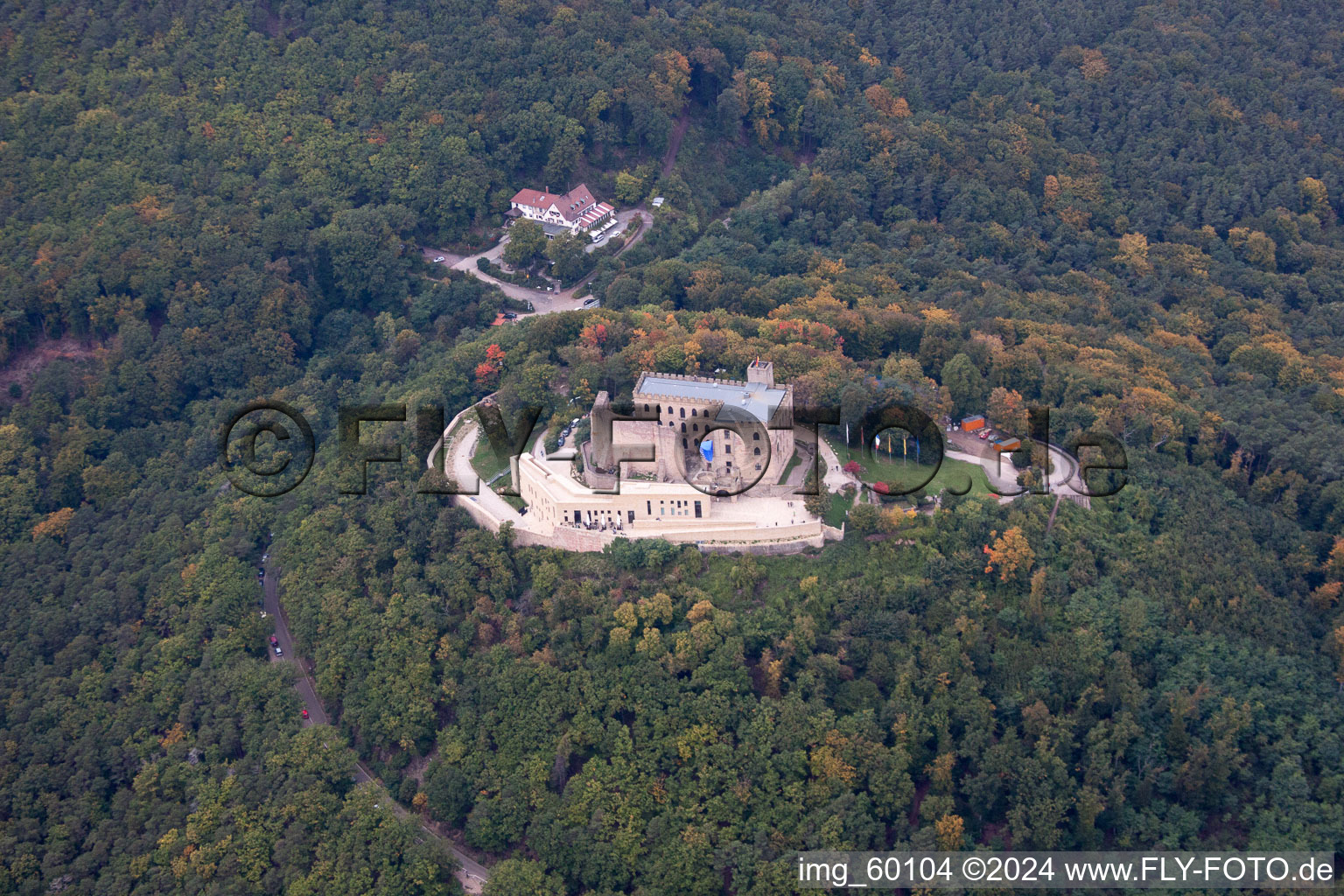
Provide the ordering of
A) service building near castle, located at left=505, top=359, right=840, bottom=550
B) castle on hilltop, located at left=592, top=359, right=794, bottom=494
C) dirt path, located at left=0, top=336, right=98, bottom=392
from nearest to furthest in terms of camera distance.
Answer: service building near castle, located at left=505, top=359, right=840, bottom=550 < castle on hilltop, located at left=592, top=359, right=794, bottom=494 < dirt path, located at left=0, top=336, right=98, bottom=392

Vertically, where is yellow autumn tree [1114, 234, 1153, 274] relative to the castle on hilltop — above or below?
below

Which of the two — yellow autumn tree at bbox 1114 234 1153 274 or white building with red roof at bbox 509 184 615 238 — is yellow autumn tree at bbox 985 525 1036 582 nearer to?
→ yellow autumn tree at bbox 1114 234 1153 274

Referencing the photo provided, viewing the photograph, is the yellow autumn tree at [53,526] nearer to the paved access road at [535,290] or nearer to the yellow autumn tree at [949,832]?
the paved access road at [535,290]

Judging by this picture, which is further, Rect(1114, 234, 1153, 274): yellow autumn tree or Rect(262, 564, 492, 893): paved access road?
Rect(1114, 234, 1153, 274): yellow autumn tree

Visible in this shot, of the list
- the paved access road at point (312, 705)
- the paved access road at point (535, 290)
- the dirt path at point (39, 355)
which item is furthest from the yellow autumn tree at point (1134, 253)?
the dirt path at point (39, 355)

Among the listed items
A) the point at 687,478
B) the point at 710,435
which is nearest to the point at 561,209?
the point at 710,435

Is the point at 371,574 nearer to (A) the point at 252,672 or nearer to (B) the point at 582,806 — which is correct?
(A) the point at 252,672

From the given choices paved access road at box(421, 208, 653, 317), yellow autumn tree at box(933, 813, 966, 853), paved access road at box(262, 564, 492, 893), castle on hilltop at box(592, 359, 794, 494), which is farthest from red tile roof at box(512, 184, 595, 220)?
yellow autumn tree at box(933, 813, 966, 853)
